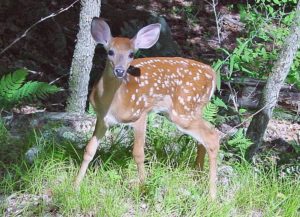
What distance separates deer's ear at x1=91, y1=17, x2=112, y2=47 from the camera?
406cm

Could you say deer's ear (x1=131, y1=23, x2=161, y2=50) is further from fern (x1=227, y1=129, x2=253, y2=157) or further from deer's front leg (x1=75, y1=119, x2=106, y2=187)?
fern (x1=227, y1=129, x2=253, y2=157)

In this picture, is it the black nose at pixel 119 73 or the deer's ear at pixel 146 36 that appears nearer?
the black nose at pixel 119 73

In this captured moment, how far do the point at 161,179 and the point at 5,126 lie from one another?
6.00 feet

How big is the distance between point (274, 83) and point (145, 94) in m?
1.49

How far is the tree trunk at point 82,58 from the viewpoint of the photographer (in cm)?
568

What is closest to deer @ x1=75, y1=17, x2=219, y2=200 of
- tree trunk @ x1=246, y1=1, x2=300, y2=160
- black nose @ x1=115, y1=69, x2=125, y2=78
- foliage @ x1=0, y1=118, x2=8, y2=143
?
black nose @ x1=115, y1=69, x2=125, y2=78

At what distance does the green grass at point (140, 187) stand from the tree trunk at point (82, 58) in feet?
3.93

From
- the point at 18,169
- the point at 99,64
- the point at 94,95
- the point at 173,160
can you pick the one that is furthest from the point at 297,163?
the point at 99,64

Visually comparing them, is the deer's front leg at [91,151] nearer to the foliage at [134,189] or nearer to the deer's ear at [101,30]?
the foliage at [134,189]

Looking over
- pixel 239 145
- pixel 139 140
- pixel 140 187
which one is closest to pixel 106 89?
pixel 139 140

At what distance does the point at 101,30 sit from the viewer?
4.07m

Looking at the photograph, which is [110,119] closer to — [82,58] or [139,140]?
[139,140]

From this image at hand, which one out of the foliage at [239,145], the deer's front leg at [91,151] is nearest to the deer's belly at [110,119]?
the deer's front leg at [91,151]

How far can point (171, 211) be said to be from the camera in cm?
421
